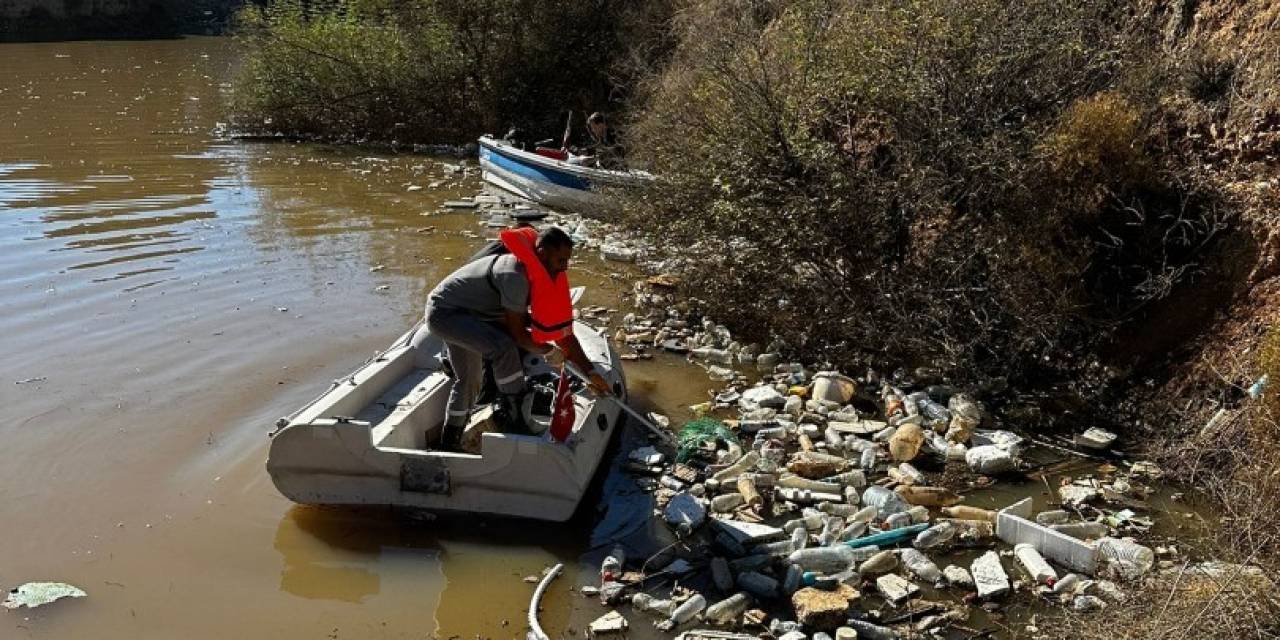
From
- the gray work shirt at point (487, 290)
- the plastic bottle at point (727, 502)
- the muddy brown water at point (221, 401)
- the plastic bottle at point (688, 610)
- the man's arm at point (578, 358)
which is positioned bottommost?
the muddy brown water at point (221, 401)

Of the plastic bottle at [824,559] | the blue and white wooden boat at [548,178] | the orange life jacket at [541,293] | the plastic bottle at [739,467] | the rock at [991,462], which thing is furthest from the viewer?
the blue and white wooden boat at [548,178]

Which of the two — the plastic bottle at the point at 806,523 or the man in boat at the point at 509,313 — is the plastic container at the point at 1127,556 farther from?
the man in boat at the point at 509,313

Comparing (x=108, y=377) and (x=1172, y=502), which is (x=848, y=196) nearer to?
(x=1172, y=502)

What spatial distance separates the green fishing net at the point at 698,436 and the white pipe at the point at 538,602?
53.5 inches

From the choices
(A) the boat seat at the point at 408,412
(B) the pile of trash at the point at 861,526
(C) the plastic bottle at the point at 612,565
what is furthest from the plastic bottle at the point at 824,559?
(A) the boat seat at the point at 408,412

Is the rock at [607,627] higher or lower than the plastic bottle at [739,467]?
lower

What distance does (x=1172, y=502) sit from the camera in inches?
237

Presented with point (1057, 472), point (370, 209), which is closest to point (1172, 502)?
point (1057, 472)

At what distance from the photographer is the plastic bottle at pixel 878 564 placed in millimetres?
5328

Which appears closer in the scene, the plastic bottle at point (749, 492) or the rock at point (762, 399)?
the plastic bottle at point (749, 492)

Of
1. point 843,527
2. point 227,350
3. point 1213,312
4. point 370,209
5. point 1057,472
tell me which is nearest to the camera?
point 843,527

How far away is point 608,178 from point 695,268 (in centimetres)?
338

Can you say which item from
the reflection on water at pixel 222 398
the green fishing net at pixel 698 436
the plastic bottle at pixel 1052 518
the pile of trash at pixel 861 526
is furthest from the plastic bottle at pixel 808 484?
the plastic bottle at pixel 1052 518

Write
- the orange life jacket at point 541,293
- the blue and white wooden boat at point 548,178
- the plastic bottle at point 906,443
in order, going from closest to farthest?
the orange life jacket at point 541,293
the plastic bottle at point 906,443
the blue and white wooden boat at point 548,178
